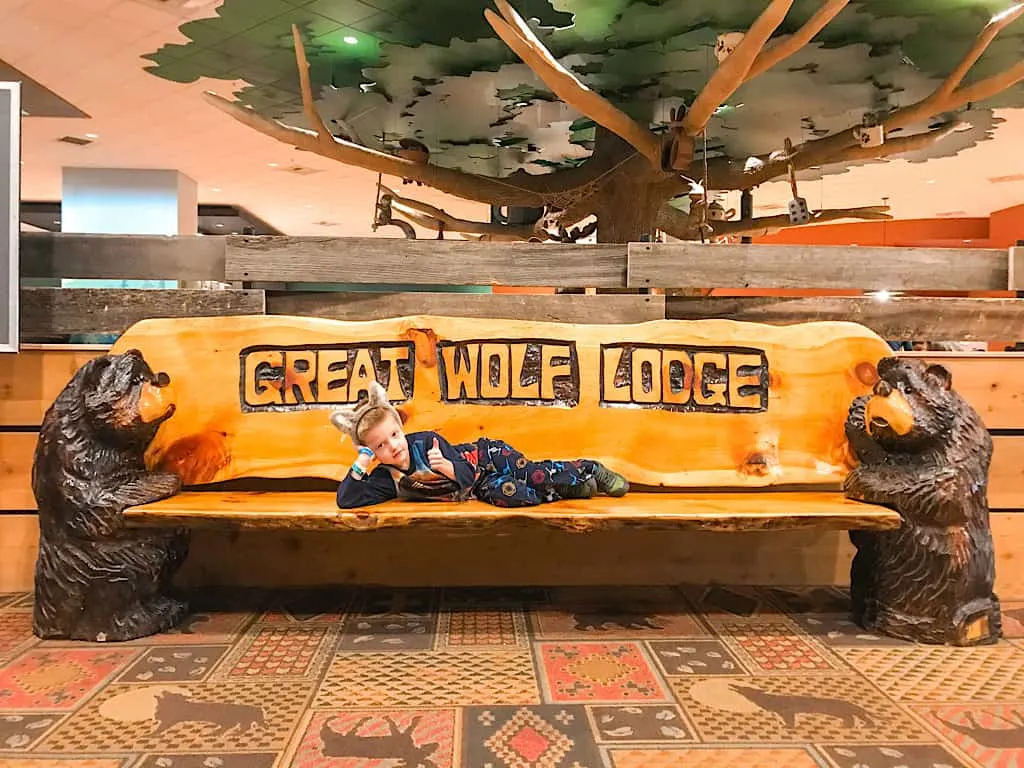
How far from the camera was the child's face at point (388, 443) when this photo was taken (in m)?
2.07

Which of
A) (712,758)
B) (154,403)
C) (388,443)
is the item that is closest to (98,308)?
(154,403)

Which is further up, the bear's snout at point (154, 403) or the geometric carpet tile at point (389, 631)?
the bear's snout at point (154, 403)

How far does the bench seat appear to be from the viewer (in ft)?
6.33

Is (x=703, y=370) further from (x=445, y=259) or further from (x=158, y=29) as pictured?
(x=158, y=29)

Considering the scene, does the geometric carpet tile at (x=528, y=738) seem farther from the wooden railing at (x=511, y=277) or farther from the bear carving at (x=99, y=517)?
the wooden railing at (x=511, y=277)

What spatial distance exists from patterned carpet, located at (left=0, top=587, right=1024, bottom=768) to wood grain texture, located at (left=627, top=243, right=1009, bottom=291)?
1176mm

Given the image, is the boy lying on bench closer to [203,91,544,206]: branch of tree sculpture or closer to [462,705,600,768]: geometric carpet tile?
[462,705,600,768]: geometric carpet tile

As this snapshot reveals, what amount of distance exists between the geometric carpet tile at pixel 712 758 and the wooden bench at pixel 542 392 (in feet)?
3.11

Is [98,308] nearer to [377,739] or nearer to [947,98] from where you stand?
[377,739]

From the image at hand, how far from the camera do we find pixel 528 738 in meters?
1.54

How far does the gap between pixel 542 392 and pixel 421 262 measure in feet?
2.27

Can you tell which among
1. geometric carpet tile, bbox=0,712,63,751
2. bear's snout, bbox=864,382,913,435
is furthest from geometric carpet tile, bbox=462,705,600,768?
bear's snout, bbox=864,382,913,435

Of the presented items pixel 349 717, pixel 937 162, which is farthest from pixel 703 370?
pixel 937 162

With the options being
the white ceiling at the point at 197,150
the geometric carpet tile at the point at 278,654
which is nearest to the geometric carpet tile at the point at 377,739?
the geometric carpet tile at the point at 278,654
